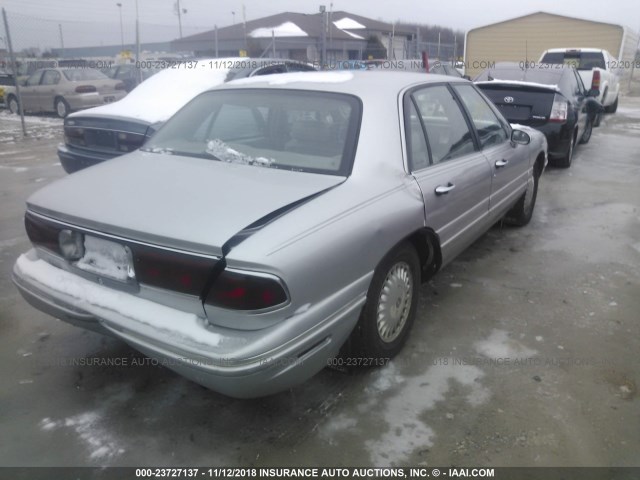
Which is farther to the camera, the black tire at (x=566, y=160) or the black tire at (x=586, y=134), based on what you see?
the black tire at (x=586, y=134)

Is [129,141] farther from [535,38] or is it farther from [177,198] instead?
[535,38]

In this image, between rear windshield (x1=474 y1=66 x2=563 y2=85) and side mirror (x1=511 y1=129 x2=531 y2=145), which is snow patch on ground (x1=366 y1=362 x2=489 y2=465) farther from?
rear windshield (x1=474 y1=66 x2=563 y2=85)

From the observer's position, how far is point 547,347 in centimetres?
312

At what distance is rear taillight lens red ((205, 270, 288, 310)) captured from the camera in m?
1.96

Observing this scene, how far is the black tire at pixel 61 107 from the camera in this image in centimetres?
1423

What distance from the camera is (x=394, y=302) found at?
2844 millimetres

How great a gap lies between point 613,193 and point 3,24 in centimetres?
1123

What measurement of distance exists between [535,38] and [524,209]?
956 inches

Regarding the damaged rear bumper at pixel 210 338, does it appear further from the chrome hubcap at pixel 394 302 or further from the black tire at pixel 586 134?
the black tire at pixel 586 134

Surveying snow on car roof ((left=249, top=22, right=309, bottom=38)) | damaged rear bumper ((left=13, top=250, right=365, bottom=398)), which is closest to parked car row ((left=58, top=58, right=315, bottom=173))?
damaged rear bumper ((left=13, top=250, right=365, bottom=398))

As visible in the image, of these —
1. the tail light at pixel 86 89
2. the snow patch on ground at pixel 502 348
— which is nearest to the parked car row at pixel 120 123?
the snow patch on ground at pixel 502 348

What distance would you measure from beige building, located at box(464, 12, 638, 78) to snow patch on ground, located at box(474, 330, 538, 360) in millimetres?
23916

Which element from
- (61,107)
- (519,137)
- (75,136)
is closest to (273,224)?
(519,137)

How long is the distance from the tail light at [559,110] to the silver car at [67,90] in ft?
37.9
